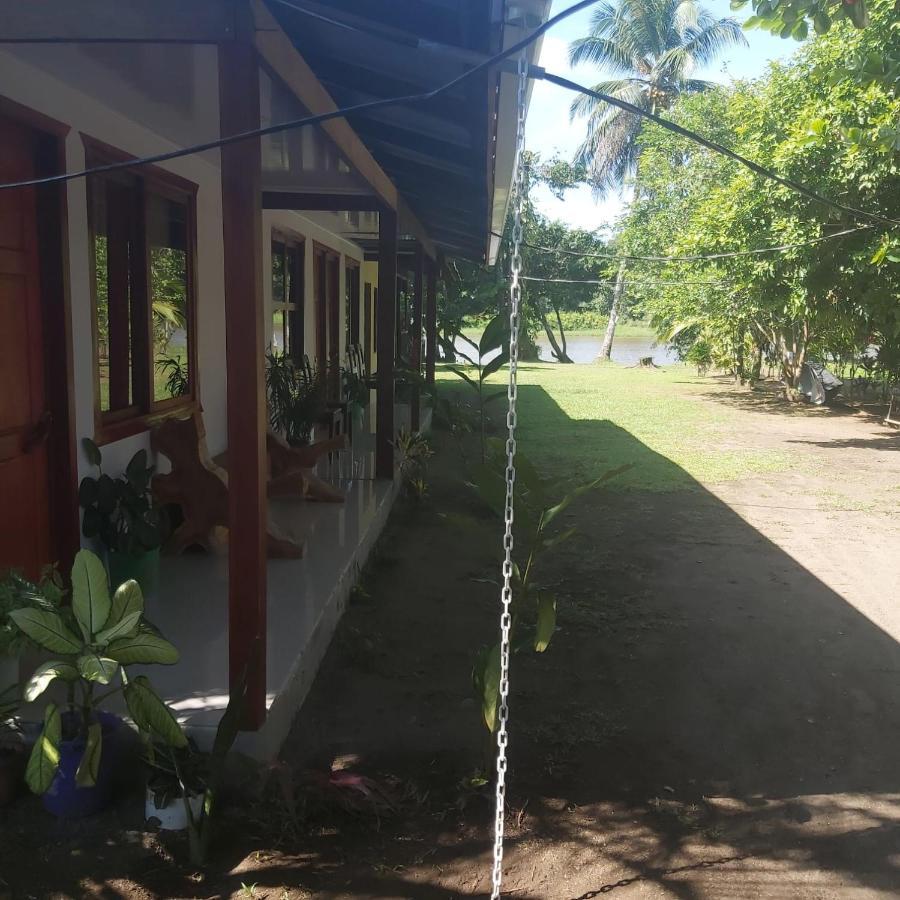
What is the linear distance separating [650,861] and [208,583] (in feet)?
8.85

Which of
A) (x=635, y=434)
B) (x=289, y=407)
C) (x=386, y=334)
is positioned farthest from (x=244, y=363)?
(x=635, y=434)

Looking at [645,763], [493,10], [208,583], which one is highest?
[493,10]

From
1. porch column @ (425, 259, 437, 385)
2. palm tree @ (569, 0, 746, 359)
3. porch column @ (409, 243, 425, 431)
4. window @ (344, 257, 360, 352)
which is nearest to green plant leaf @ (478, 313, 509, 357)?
porch column @ (409, 243, 425, 431)

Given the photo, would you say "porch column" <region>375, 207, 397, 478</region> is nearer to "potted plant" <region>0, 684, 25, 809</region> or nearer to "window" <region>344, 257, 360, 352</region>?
"potted plant" <region>0, 684, 25, 809</region>

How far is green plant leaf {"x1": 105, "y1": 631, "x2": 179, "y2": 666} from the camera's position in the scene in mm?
2508

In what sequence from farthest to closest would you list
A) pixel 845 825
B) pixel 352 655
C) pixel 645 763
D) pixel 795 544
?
pixel 795 544, pixel 352 655, pixel 645 763, pixel 845 825

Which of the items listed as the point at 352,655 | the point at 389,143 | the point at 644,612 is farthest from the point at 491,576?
the point at 389,143

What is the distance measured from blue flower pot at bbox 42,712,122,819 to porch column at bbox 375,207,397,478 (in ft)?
13.9

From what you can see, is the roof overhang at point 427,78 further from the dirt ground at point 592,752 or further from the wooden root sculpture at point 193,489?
the wooden root sculpture at point 193,489

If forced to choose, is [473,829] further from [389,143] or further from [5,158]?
[389,143]

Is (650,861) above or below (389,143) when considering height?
below

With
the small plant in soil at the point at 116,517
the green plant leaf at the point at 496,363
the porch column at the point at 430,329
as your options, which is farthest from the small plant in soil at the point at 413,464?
the small plant in soil at the point at 116,517

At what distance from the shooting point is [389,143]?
530cm

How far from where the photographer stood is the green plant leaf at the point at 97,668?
242cm
